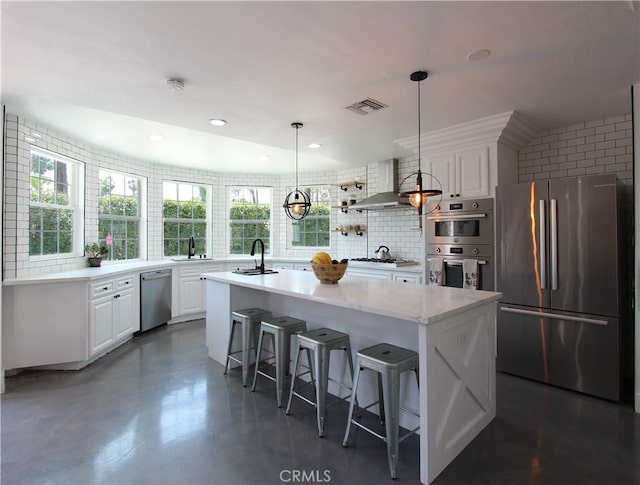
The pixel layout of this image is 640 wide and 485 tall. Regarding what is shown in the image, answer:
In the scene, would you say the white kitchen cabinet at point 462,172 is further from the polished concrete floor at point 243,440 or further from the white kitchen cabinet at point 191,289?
the white kitchen cabinet at point 191,289

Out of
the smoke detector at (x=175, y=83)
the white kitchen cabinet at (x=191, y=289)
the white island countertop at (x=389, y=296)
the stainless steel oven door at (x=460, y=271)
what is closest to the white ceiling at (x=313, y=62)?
the smoke detector at (x=175, y=83)

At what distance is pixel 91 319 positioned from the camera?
11.5 ft

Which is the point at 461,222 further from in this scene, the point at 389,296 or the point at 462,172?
the point at 389,296

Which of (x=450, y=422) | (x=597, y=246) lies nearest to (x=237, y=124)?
(x=450, y=422)

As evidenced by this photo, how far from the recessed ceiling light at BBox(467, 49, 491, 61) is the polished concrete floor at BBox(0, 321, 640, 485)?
2523 millimetres

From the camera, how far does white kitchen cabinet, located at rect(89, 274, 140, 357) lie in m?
3.55

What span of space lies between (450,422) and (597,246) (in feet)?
6.65

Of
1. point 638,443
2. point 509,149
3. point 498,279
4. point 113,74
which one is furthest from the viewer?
point 509,149

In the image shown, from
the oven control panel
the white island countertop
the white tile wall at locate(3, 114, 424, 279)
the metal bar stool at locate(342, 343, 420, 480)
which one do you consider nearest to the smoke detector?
the white island countertop

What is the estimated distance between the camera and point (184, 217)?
5.99 m

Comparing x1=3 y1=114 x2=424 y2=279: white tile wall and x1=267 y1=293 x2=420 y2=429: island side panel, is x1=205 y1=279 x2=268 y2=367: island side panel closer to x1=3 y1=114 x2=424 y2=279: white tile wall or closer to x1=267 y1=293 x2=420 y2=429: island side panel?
x1=267 y1=293 x2=420 y2=429: island side panel

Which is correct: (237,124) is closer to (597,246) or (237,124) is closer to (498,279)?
(498,279)

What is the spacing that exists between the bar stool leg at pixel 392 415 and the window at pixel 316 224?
4526 millimetres

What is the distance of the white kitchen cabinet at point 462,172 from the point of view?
3.57 meters
